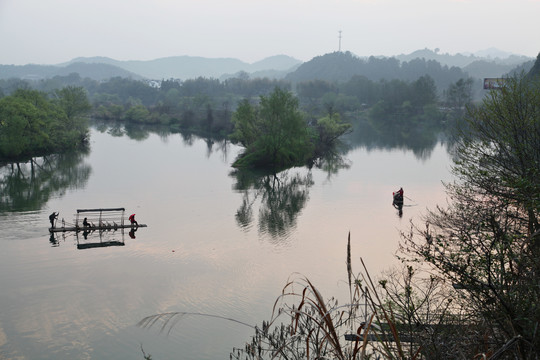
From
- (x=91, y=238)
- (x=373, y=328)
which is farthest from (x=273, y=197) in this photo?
(x=373, y=328)

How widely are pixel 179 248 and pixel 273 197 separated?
63.9 ft

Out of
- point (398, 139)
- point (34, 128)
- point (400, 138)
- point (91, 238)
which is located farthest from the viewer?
point (400, 138)

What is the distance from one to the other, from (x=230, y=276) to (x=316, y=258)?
638 cm

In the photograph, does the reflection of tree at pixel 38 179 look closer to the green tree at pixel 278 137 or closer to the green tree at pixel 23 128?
the green tree at pixel 23 128

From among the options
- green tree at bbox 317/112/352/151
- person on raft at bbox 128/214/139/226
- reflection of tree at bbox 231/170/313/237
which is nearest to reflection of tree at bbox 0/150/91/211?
person on raft at bbox 128/214/139/226

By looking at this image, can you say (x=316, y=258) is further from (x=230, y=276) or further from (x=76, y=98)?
(x=76, y=98)

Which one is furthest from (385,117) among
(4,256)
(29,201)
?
(4,256)

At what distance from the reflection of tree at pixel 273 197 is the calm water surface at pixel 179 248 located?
22 centimetres

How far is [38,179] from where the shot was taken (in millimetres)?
58531

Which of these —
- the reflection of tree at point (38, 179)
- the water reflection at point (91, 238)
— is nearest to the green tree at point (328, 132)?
the reflection of tree at point (38, 179)

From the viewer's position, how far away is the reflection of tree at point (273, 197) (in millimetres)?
40844

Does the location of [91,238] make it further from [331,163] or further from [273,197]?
[331,163]

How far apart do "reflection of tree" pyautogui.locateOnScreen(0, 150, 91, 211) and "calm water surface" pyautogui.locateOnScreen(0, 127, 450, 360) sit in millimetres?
A: 213

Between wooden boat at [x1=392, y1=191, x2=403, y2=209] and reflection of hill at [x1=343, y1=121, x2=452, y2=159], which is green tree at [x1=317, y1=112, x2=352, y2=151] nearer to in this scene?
reflection of hill at [x1=343, y1=121, x2=452, y2=159]
